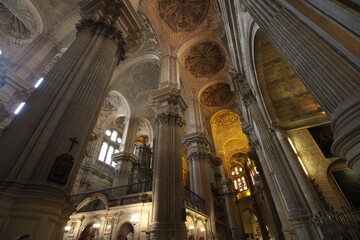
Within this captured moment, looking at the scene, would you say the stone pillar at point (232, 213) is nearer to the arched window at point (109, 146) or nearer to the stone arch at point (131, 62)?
the arched window at point (109, 146)

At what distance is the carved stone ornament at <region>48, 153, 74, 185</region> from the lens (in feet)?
10.2

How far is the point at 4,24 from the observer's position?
9.42 metres

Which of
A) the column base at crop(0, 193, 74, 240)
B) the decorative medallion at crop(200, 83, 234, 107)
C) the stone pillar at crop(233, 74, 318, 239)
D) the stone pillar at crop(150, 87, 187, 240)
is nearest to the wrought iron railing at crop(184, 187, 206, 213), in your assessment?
the stone pillar at crop(150, 87, 187, 240)

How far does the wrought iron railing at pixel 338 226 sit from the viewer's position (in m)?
3.27

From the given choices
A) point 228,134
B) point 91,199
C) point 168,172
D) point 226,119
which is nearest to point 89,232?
point 91,199

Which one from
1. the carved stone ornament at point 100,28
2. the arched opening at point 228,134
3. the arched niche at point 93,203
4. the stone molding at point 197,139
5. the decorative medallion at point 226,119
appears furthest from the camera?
the decorative medallion at point 226,119

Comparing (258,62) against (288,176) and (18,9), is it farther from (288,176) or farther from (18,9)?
(18,9)

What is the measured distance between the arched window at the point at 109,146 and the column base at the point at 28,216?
1480cm

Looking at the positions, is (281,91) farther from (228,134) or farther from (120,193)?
(228,134)

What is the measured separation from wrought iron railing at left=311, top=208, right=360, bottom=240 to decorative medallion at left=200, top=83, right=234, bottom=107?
49.1 feet

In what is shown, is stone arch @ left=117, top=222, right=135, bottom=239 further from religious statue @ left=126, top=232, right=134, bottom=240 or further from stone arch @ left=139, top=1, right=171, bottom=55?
stone arch @ left=139, top=1, right=171, bottom=55

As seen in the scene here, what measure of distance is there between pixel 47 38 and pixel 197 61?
442 inches

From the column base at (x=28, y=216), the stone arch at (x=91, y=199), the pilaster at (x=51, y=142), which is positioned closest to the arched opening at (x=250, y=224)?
the stone arch at (x=91, y=199)

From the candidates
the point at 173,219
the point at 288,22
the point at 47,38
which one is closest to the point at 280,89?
the point at 288,22
